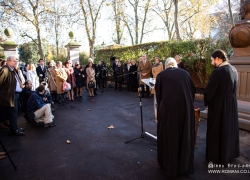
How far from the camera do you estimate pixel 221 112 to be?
9.89ft

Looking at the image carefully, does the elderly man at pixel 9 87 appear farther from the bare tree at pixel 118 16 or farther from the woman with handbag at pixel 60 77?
the bare tree at pixel 118 16

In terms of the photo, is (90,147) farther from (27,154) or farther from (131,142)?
(27,154)

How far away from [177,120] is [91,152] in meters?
1.95

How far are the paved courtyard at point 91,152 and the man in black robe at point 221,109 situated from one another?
1.21 ft

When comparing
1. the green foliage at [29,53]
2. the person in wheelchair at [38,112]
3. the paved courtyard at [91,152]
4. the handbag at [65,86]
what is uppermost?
the green foliage at [29,53]

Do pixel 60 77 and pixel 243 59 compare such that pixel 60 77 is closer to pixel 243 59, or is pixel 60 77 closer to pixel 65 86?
pixel 65 86

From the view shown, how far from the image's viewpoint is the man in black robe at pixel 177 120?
8.96 ft

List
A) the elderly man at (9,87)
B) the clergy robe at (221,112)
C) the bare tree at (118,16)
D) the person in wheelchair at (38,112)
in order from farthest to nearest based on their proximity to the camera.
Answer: the bare tree at (118,16), the person in wheelchair at (38,112), the elderly man at (9,87), the clergy robe at (221,112)

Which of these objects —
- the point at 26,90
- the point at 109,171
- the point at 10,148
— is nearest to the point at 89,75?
the point at 26,90

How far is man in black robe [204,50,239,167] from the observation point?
9.75ft

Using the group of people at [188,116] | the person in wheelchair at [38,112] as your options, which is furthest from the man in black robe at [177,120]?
the person in wheelchair at [38,112]

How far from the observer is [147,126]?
17.0 ft

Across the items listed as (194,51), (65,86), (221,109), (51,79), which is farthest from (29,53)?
(221,109)

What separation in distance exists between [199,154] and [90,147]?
217 centimetres
